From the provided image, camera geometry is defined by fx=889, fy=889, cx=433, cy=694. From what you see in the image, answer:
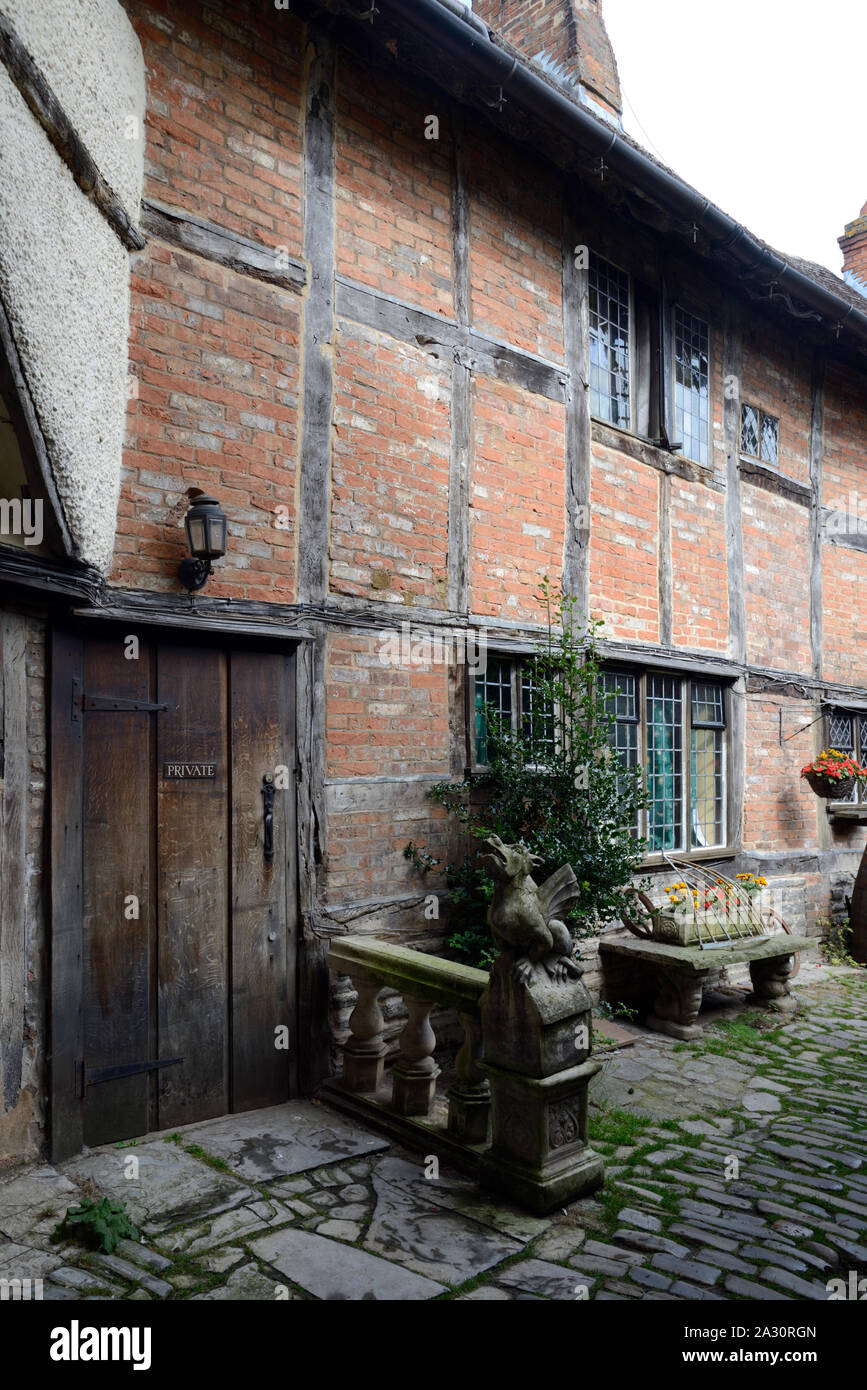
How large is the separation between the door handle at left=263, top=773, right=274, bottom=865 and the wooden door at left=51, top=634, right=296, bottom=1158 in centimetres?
1

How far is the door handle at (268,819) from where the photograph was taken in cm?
479

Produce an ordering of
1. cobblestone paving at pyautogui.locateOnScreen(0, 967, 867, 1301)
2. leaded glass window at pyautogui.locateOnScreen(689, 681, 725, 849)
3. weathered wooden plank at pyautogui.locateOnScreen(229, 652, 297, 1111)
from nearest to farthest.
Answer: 1. cobblestone paving at pyautogui.locateOnScreen(0, 967, 867, 1301)
2. weathered wooden plank at pyautogui.locateOnScreen(229, 652, 297, 1111)
3. leaded glass window at pyautogui.locateOnScreen(689, 681, 725, 849)

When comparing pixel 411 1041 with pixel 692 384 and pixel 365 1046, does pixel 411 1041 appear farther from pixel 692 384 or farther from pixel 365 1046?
pixel 692 384

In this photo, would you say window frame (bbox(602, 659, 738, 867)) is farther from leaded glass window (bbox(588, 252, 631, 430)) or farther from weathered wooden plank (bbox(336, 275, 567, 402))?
weathered wooden plank (bbox(336, 275, 567, 402))

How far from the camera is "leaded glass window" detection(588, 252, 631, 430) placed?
7324 millimetres

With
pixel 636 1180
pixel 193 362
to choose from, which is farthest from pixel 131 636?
pixel 636 1180

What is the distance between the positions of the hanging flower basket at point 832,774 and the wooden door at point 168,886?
6150 millimetres

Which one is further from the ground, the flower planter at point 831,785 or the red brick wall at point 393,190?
the red brick wall at point 393,190

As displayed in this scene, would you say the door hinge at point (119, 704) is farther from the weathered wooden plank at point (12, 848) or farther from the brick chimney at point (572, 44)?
the brick chimney at point (572, 44)

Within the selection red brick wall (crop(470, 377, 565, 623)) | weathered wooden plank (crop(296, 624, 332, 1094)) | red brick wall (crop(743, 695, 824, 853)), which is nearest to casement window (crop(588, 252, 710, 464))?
red brick wall (crop(470, 377, 565, 623))

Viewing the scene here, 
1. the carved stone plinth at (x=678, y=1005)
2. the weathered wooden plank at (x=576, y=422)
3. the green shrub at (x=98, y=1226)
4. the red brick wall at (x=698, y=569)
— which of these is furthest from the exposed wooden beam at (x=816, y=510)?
the green shrub at (x=98, y=1226)

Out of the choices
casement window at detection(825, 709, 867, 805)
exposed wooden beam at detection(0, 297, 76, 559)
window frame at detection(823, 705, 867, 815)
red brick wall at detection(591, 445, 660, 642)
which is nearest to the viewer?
exposed wooden beam at detection(0, 297, 76, 559)
